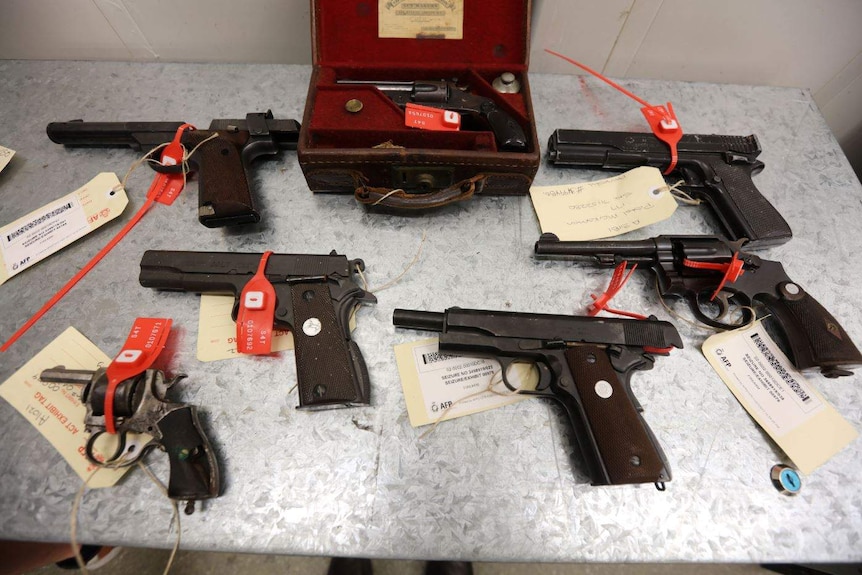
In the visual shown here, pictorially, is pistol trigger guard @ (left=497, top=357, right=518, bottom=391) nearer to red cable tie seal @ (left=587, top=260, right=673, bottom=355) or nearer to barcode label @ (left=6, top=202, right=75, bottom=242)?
red cable tie seal @ (left=587, top=260, right=673, bottom=355)

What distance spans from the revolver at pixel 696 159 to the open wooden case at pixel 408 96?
0.78 ft

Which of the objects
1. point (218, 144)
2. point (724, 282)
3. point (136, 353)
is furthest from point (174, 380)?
point (724, 282)

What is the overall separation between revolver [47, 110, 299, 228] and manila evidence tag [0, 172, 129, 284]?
0.18m

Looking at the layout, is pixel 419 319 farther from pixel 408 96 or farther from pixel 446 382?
pixel 408 96

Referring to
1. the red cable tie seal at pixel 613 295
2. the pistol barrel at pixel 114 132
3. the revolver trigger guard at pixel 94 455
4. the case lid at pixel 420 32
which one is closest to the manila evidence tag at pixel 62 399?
the revolver trigger guard at pixel 94 455

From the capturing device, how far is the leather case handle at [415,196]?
1.30 m

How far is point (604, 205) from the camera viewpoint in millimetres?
1463

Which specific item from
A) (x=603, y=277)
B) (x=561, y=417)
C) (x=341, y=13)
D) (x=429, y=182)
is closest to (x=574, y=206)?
(x=603, y=277)

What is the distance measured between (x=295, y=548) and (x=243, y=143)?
1.28 metres

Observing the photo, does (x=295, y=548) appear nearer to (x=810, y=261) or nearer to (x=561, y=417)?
(x=561, y=417)

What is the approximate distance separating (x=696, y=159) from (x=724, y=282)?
0.50 m

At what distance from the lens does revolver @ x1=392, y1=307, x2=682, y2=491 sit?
1071 mm

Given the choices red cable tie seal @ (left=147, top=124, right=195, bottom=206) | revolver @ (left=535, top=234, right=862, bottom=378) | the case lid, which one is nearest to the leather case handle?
revolver @ (left=535, top=234, right=862, bottom=378)

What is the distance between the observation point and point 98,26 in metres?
1.71
